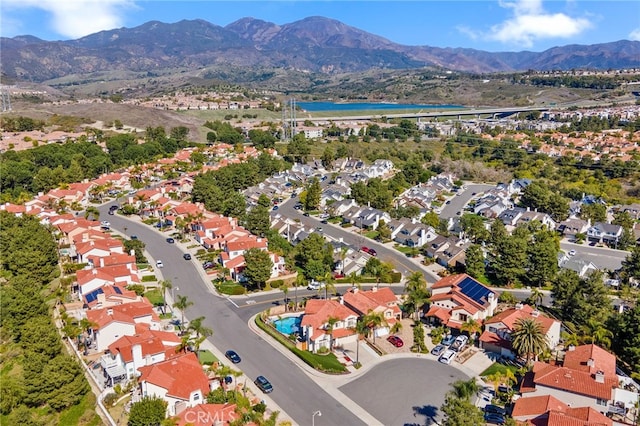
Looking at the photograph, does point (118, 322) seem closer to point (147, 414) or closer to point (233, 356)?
point (233, 356)

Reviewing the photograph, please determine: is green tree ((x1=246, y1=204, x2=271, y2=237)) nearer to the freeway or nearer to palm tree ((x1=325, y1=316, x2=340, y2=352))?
the freeway

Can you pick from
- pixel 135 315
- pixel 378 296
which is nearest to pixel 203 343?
pixel 135 315

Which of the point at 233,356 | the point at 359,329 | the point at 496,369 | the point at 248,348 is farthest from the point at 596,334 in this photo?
the point at 233,356

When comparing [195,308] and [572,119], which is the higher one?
[572,119]

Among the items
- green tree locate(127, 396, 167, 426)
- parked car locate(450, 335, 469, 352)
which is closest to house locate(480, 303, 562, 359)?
parked car locate(450, 335, 469, 352)

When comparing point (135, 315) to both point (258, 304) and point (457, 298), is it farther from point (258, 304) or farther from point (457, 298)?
point (457, 298)

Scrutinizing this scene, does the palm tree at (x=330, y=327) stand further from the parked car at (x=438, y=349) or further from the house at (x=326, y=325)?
the parked car at (x=438, y=349)

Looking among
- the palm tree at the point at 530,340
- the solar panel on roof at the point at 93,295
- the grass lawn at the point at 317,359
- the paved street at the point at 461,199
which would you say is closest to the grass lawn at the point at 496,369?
the palm tree at the point at 530,340
